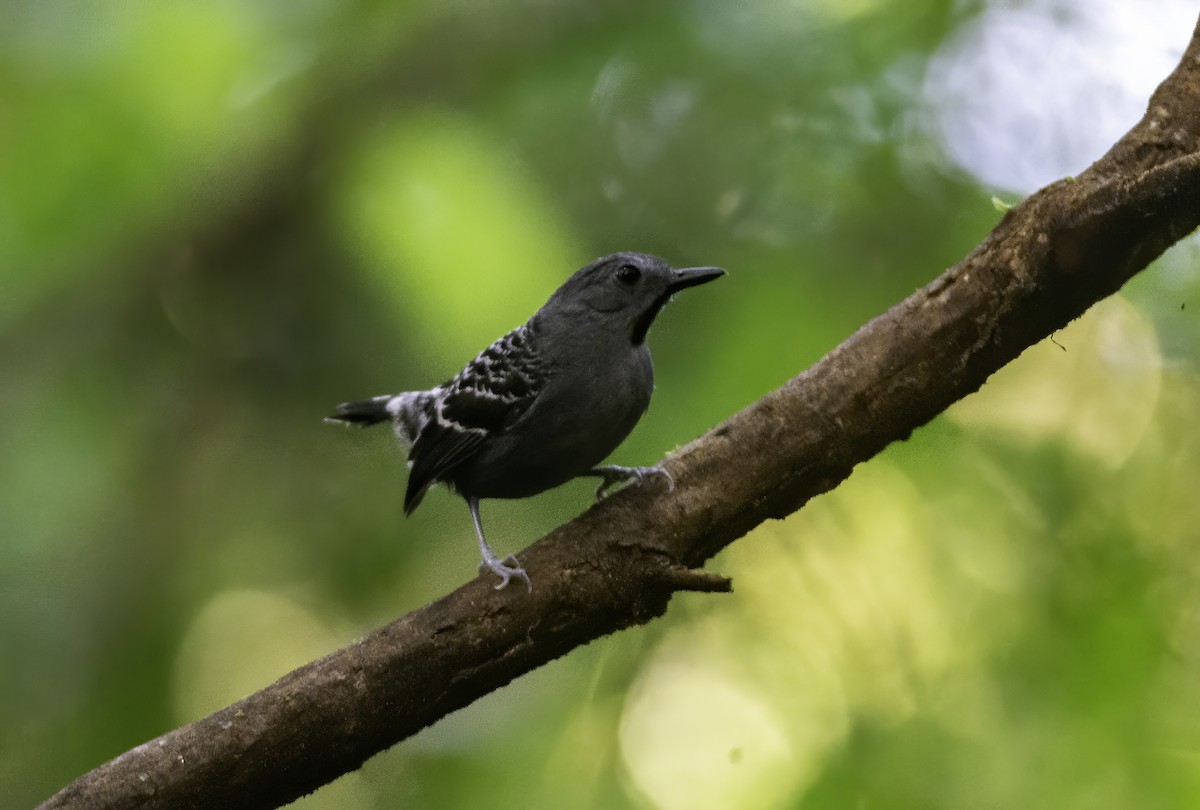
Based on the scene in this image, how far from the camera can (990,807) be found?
4.10m

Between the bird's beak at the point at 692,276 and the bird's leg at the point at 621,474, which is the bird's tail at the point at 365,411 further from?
the bird's beak at the point at 692,276

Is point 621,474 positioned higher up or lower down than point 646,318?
lower down

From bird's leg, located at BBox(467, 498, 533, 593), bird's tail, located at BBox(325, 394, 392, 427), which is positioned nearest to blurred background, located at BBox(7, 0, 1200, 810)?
bird's tail, located at BBox(325, 394, 392, 427)

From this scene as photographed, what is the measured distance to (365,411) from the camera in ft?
15.0

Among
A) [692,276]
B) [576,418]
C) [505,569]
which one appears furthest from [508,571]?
[692,276]

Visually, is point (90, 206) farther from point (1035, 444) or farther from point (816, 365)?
point (1035, 444)

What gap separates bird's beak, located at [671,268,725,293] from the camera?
365cm

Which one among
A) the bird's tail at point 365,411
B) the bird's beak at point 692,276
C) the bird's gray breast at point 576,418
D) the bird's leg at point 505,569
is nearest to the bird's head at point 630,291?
the bird's beak at point 692,276

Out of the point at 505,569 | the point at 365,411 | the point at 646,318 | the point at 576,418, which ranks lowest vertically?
the point at 365,411

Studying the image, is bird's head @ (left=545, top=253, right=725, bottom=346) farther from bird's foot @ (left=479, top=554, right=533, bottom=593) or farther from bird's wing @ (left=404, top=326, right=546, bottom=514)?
bird's foot @ (left=479, top=554, right=533, bottom=593)

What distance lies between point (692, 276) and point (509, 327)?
55.5 inches

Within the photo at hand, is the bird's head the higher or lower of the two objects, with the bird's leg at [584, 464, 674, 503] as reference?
higher

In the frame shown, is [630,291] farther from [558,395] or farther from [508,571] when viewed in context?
[508,571]

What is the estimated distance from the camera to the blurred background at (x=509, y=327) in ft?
14.3
